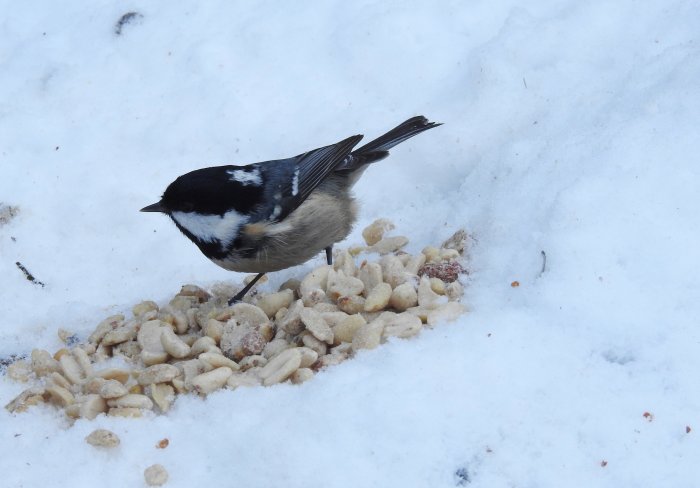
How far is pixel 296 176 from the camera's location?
2865 millimetres

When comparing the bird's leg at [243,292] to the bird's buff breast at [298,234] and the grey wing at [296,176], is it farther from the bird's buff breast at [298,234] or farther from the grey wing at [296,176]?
the grey wing at [296,176]

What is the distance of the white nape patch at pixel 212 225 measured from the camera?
8.58 feet

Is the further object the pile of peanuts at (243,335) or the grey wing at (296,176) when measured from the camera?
the grey wing at (296,176)

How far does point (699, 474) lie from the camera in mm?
1799

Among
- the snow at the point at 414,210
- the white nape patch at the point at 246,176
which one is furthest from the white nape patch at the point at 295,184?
the snow at the point at 414,210

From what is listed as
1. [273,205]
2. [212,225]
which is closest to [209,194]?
[212,225]

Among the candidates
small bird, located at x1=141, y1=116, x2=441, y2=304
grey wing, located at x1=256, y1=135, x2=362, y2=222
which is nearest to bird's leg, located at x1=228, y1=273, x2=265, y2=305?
small bird, located at x1=141, y1=116, x2=441, y2=304

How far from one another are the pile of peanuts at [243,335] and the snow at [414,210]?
0.06 metres

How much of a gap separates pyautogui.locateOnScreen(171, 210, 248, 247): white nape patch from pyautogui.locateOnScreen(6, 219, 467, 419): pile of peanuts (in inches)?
7.8

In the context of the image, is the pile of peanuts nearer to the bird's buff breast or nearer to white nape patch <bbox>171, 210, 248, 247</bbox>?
the bird's buff breast

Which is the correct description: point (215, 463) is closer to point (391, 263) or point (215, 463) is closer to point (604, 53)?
point (391, 263)

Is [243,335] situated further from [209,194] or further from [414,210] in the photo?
[414,210]

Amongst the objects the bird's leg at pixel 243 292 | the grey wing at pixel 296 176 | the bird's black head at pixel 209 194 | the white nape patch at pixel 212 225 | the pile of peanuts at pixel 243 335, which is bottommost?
the bird's leg at pixel 243 292

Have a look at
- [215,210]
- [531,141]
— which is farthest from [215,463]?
[531,141]
